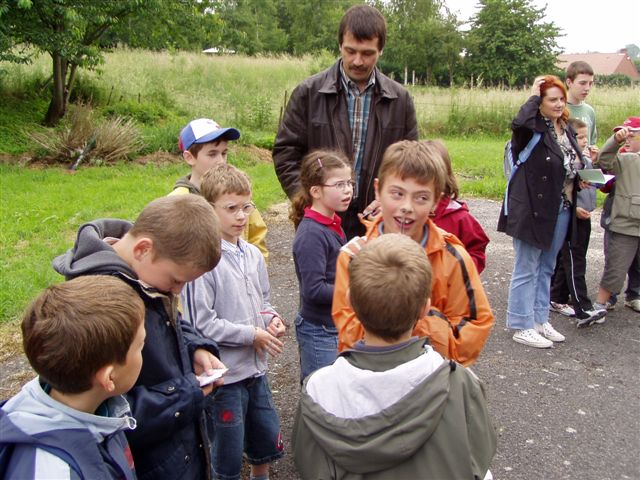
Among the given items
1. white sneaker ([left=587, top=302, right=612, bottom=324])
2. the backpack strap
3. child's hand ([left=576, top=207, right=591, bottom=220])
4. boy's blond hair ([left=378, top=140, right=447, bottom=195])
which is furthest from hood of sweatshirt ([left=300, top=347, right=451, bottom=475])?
white sneaker ([left=587, top=302, right=612, bottom=324])

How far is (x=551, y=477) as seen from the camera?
3182mm

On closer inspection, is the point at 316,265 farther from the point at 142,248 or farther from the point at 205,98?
the point at 205,98

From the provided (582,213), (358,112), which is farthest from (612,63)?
(358,112)

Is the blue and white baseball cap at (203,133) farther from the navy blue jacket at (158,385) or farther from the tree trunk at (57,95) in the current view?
the tree trunk at (57,95)

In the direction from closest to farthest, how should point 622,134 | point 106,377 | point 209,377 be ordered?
point 106,377 → point 209,377 → point 622,134

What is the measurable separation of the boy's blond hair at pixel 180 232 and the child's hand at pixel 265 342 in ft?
2.26

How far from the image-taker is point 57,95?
1474cm

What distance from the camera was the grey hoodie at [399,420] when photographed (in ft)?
5.28

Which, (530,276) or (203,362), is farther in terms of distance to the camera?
(530,276)

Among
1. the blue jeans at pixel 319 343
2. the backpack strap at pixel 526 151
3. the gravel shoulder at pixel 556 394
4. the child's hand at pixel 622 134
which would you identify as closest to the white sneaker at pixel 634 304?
the gravel shoulder at pixel 556 394

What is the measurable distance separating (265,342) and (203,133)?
1.38m

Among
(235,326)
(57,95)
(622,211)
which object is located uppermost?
(57,95)

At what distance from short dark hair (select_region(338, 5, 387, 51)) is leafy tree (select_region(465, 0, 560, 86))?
139ft

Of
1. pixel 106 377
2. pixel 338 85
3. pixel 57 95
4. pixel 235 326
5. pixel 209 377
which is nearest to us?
pixel 106 377
